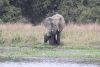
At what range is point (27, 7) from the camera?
3075cm

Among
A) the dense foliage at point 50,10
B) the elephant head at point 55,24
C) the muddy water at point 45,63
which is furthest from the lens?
the dense foliage at point 50,10

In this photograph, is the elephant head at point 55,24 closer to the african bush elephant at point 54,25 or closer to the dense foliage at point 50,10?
the african bush elephant at point 54,25

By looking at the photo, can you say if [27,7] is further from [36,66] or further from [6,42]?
[36,66]

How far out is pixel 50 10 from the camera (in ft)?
96.1

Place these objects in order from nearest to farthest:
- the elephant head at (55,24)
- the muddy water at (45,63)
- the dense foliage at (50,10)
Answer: the muddy water at (45,63) → the elephant head at (55,24) → the dense foliage at (50,10)

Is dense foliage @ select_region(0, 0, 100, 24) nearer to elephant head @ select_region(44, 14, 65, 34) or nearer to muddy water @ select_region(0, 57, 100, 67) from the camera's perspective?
elephant head @ select_region(44, 14, 65, 34)

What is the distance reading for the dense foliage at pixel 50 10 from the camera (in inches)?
940

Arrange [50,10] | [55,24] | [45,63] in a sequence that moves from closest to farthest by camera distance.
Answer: [45,63], [55,24], [50,10]

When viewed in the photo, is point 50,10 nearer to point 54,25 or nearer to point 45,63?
point 54,25

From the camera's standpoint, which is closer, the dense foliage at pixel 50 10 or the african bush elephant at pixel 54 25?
the african bush elephant at pixel 54 25

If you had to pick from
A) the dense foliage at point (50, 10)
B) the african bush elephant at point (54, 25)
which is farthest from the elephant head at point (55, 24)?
the dense foliage at point (50, 10)

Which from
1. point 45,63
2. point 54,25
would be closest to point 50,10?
point 54,25

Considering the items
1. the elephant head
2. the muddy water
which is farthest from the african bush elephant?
the muddy water

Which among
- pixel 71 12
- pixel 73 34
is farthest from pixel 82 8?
pixel 73 34
